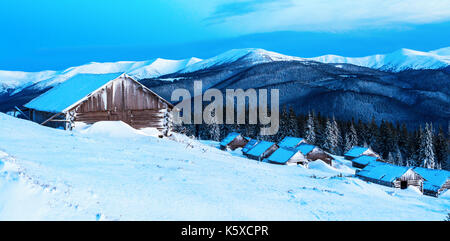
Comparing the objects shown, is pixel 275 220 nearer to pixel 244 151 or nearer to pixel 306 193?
pixel 306 193

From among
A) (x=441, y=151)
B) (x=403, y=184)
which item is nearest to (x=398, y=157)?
(x=441, y=151)

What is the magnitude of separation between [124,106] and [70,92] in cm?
515

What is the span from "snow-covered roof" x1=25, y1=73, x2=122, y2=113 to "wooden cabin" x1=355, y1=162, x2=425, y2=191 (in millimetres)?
31698

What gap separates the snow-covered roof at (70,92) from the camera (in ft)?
82.1

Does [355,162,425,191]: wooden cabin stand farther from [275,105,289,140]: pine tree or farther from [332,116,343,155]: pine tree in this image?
[275,105,289,140]: pine tree

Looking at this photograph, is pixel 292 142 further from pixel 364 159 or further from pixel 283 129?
pixel 283 129

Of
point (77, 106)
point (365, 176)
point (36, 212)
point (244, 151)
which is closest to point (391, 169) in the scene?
point (365, 176)

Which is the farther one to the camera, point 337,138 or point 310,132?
point 337,138

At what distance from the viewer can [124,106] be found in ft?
87.5

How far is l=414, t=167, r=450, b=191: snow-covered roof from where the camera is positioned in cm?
4116

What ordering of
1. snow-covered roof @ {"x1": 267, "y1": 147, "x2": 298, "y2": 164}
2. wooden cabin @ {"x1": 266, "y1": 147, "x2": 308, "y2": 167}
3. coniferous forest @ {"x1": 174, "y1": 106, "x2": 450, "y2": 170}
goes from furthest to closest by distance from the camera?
1. coniferous forest @ {"x1": 174, "y1": 106, "x2": 450, "y2": 170}
2. snow-covered roof @ {"x1": 267, "y1": 147, "x2": 298, "y2": 164}
3. wooden cabin @ {"x1": 266, "y1": 147, "x2": 308, "y2": 167}

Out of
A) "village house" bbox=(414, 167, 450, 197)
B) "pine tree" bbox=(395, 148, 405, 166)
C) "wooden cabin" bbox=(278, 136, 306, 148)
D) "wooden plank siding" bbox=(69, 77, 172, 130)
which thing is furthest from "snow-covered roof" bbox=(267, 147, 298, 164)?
Answer: "pine tree" bbox=(395, 148, 405, 166)

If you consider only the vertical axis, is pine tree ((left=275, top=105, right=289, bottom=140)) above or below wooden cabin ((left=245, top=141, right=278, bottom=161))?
above
